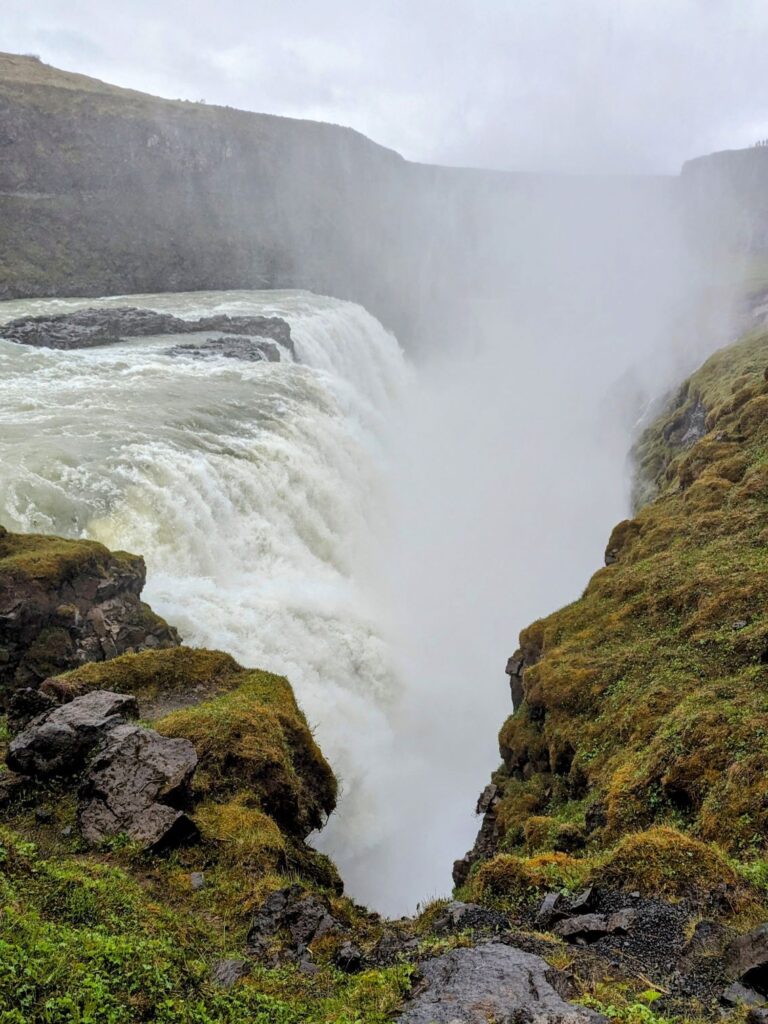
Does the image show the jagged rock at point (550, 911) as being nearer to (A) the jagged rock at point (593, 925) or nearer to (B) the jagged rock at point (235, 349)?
(A) the jagged rock at point (593, 925)

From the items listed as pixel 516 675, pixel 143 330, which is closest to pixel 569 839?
pixel 516 675

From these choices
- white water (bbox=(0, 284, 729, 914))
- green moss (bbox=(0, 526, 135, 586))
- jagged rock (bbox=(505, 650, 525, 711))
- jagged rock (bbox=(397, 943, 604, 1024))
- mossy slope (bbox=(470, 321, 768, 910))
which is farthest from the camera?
white water (bbox=(0, 284, 729, 914))

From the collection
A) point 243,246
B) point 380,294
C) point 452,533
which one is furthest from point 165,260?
point 452,533

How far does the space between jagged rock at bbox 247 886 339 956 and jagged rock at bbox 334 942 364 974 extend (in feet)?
1.46

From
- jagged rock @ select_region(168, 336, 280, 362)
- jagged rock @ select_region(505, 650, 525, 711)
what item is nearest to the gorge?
jagged rock @ select_region(505, 650, 525, 711)

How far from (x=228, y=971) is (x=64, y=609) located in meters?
11.6

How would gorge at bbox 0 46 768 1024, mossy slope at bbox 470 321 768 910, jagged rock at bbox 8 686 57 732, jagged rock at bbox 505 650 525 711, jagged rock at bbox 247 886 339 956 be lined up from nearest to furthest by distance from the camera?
gorge at bbox 0 46 768 1024 → jagged rock at bbox 247 886 339 956 → mossy slope at bbox 470 321 768 910 → jagged rock at bbox 8 686 57 732 → jagged rock at bbox 505 650 525 711

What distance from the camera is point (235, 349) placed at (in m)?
47.0

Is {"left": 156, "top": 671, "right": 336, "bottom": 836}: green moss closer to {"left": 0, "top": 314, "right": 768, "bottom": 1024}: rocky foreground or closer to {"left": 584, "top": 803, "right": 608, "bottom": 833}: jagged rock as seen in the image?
{"left": 0, "top": 314, "right": 768, "bottom": 1024}: rocky foreground

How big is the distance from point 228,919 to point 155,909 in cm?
112

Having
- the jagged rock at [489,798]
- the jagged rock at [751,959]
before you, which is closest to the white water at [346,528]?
the jagged rock at [489,798]

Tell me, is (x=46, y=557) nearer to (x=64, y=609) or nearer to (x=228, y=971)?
(x=64, y=609)

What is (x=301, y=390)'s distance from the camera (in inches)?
1617

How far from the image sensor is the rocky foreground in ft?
19.1
